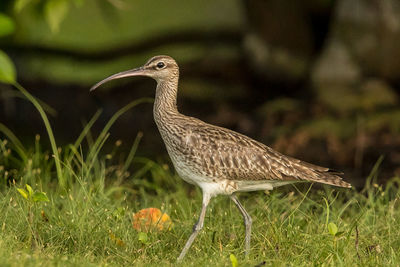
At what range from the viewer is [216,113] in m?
15.7

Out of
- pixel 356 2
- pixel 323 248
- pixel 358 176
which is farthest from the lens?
pixel 356 2

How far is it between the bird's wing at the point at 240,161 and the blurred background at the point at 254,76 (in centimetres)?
166

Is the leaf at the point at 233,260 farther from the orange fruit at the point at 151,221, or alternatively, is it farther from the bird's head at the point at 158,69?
the bird's head at the point at 158,69

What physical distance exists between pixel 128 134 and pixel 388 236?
26.3 feet

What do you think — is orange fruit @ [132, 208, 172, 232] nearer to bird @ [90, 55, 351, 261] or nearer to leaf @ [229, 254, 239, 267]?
bird @ [90, 55, 351, 261]

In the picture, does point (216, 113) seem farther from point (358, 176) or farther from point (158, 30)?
point (158, 30)

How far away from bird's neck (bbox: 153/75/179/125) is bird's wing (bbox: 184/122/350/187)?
1.14 ft

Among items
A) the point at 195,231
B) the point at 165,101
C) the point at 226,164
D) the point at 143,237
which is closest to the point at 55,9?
the point at 165,101

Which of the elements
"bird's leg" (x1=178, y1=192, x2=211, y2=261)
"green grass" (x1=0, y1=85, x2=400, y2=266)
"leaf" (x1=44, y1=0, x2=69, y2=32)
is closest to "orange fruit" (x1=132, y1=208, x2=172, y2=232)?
"green grass" (x1=0, y1=85, x2=400, y2=266)

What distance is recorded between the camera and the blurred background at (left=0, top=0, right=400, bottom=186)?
40.7ft

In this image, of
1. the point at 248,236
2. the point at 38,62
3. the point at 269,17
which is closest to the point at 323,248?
the point at 248,236

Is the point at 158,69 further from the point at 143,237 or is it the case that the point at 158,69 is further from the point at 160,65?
the point at 143,237

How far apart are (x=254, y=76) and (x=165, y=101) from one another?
8.71 m

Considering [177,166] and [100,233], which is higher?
[177,166]
